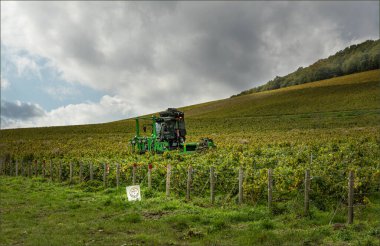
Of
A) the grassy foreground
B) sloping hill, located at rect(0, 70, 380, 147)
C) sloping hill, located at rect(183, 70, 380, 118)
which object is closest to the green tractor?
sloping hill, located at rect(0, 70, 380, 147)

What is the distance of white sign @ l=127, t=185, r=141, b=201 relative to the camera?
18983 mm

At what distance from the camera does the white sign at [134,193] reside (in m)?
19.0

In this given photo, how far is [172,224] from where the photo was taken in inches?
569

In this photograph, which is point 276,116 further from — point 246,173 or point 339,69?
point 246,173

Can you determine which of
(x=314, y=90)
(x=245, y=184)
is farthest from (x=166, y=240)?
(x=314, y=90)

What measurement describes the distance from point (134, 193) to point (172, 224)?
198 inches

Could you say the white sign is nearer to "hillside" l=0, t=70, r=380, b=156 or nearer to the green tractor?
the green tractor

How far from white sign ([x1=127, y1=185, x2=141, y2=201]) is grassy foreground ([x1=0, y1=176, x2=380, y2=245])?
0.40m

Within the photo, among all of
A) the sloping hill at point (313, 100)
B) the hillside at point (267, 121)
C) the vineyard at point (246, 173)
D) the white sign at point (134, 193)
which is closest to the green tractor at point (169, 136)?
the vineyard at point (246, 173)

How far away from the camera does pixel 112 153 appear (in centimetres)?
3872

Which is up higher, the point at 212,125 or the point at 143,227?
the point at 212,125

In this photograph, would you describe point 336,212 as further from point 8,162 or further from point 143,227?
point 8,162

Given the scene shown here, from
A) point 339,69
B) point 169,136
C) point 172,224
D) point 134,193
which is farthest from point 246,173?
point 339,69

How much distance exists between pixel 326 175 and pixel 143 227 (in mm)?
7983
